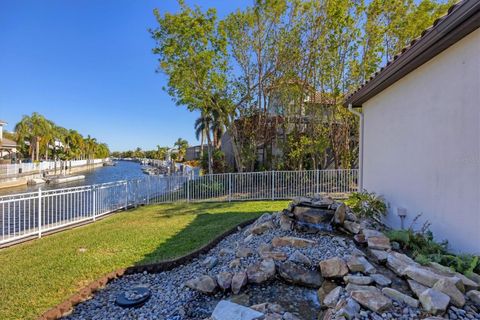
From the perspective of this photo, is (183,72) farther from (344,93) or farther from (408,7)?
(408,7)

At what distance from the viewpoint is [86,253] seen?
465 centimetres

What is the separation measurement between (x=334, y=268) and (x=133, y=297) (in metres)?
2.44

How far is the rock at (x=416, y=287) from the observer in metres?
2.21

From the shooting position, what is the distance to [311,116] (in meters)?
13.1

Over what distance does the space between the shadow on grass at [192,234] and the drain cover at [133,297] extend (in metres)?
0.85

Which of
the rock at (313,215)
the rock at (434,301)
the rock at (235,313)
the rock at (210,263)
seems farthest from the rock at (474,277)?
the rock at (210,263)

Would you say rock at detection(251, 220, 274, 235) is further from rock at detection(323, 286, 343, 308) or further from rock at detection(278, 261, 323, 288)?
rock at detection(323, 286, 343, 308)

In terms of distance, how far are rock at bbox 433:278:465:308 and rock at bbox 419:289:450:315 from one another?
58 millimetres

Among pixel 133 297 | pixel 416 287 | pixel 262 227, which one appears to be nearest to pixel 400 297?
pixel 416 287

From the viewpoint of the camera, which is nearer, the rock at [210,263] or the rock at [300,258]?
the rock at [300,258]

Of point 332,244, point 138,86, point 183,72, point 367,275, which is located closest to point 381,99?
point 332,244

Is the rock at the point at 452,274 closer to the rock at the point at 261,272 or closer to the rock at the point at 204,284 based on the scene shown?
the rock at the point at 261,272

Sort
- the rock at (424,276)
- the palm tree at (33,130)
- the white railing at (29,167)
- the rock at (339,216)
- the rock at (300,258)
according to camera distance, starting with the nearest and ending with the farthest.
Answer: the rock at (424,276) → the rock at (300,258) → the rock at (339,216) → the white railing at (29,167) → the palm tree at (33,130)

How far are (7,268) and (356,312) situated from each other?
5.20 meters
